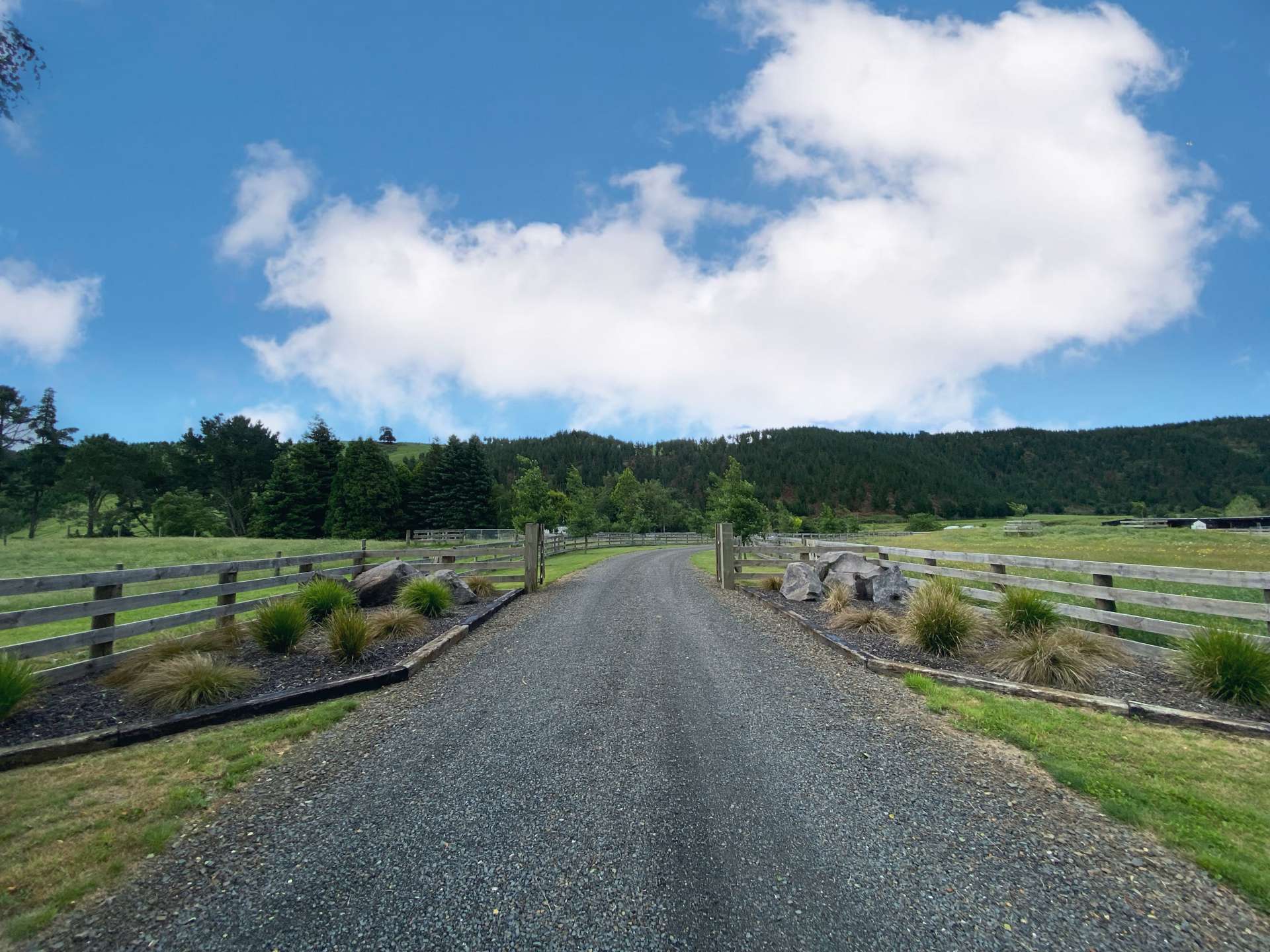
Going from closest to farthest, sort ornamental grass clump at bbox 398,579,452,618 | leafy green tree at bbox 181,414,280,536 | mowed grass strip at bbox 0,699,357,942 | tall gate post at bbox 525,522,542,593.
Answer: mowed grass strip at bbox 0,699,357,942
ornamental grass clump at bbox 398,579,452,618
tall gate post at bbox 525,522,542,593
leafy green tree at bbox 181,414,280,536

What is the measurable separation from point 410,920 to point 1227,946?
3581 millimetres

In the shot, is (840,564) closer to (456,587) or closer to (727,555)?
(727,555)

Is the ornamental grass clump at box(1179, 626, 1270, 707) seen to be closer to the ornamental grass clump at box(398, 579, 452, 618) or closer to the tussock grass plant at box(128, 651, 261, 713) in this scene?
the tussock grass plant at box(128, 651, 261, 713)

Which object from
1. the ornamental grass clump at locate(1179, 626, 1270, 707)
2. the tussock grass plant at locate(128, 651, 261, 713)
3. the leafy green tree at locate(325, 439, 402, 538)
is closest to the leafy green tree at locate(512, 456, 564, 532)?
the leafy green tree at locate(325, 439, 402, 538)

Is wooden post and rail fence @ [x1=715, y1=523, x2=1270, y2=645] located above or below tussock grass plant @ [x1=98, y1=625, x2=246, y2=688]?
above

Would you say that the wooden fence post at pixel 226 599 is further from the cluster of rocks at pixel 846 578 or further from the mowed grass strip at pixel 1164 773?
the cluster of rocks at pixel 846 578

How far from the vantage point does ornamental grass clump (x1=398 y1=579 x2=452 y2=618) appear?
1002 centimetres

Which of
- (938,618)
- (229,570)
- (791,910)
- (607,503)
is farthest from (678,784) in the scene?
(607,503)

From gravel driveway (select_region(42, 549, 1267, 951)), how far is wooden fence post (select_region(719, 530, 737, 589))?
32.1 ft

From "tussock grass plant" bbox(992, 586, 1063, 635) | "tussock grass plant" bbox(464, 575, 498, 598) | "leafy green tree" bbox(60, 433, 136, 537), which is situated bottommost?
"tussock grass plant" bbox(464, 575, 498, 598)

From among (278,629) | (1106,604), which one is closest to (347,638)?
(278,629)

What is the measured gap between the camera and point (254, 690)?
586 cm

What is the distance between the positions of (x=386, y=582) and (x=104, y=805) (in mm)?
7222

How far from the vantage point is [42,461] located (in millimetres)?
57719
